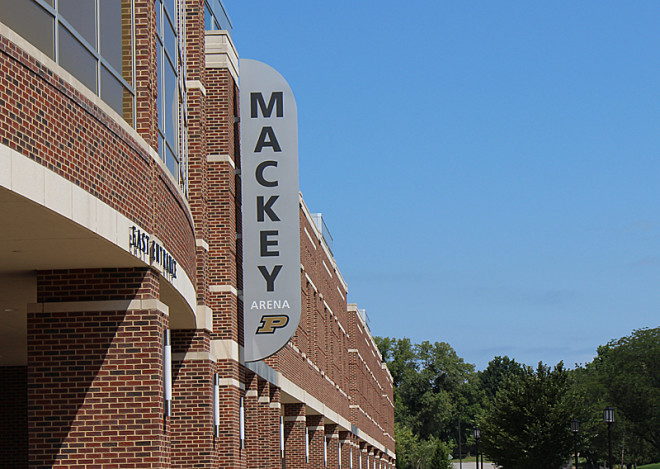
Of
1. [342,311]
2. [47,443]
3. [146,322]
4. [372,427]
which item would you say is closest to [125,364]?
[146,322]

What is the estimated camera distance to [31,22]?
10.2 meters

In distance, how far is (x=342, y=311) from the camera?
52.7m

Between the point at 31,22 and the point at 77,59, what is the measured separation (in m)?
1.48

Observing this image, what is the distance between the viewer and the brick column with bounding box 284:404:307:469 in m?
32.7

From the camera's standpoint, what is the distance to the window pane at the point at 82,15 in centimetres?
1130

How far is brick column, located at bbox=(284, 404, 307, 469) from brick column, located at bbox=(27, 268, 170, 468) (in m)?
19.5

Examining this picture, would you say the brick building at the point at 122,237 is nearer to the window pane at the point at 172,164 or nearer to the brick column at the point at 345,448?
the window pane at the point at 172,164

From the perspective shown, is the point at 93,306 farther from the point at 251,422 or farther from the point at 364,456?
the point at 364,456

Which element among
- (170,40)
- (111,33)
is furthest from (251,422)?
(111,33)

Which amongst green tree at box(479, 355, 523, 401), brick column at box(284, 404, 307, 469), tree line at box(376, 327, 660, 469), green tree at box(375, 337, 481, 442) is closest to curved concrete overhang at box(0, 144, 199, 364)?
brick column at box(284, 404, 307, 469)

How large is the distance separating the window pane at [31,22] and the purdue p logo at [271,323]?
1335cm

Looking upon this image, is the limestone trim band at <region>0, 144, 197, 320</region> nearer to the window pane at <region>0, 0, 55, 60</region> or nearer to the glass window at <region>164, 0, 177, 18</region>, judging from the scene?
the window pane at <region>0, 0, 55, 60</region>

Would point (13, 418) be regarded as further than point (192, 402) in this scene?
Yes

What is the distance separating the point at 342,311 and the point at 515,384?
60.0 ft
